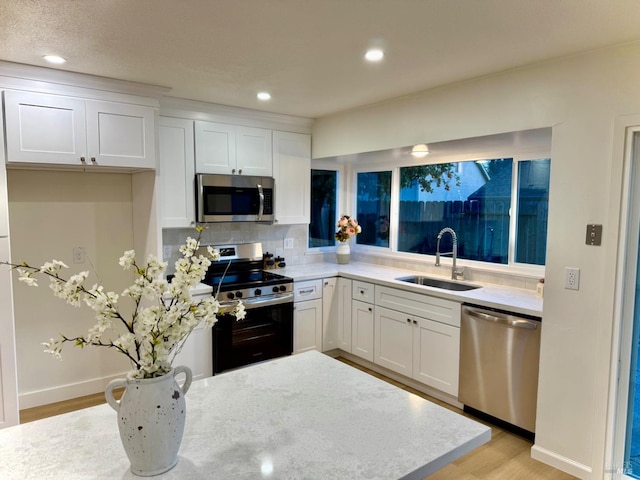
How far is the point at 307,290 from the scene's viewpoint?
4012 millimetres

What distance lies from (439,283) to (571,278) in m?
1.44

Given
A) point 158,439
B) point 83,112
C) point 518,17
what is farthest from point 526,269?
point 83,112

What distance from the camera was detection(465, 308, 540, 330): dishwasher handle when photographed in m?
2.71

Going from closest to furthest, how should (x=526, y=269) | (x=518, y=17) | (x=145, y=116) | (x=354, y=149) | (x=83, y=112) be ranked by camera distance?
(x=518, y=17) < (x=83, y=112) < (x=145, y=116) < (x=526, y=269) < (x=354, y=149)

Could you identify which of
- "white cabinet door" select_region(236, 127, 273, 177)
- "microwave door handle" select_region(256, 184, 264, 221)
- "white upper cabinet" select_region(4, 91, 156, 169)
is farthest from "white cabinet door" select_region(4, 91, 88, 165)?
"microwave door handle" select_region(256, 184, 264, 221)

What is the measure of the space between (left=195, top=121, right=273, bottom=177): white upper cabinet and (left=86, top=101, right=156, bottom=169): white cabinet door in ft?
1.85

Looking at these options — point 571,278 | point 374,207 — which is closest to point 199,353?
point 374,207

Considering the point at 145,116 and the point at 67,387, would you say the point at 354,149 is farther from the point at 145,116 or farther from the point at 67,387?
the point at 67,387

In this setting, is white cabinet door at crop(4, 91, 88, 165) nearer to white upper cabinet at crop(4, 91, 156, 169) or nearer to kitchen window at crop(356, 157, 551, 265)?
white upper cabinet at crop(4, 91, 156, 169)

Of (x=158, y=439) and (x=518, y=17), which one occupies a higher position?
(x=518, y=17)

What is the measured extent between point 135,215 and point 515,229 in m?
3.15

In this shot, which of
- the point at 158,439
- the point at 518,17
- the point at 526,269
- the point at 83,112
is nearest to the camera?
the point at 158,439

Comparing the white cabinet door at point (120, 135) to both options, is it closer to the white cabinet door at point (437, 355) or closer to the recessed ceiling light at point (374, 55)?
the recessed ceiling light at point (374, 55)

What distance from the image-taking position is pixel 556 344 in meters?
2.55
